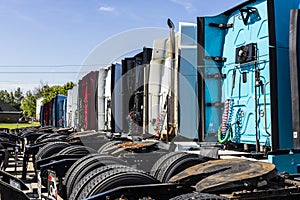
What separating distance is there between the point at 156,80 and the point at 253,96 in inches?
128

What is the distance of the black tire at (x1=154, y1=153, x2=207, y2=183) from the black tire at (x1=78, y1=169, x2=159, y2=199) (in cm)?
89

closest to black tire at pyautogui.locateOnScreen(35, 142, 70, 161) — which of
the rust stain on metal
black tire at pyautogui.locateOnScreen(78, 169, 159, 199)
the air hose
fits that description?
the air hose

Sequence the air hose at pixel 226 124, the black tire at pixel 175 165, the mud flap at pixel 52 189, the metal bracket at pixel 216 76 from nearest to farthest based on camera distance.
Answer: the mud flap at pixel 52 189, the black tire at pixel 175 165, the air hose at pixel 226 124, the metal bracket at pixel 216 76

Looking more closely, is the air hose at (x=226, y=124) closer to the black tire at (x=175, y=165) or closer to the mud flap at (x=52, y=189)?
the black tire at (x=175, y=165)

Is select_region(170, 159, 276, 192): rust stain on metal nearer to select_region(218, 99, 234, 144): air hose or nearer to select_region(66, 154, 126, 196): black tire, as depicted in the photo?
select_region(66, 154, 126, 196): black tire

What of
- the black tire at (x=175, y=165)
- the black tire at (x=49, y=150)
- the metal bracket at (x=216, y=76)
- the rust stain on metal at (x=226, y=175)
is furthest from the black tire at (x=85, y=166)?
the black tire at (x=49, y=150)

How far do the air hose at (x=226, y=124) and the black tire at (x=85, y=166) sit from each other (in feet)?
6.56

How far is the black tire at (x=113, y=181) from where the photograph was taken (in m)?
3.23

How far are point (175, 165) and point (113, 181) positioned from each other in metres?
1.26

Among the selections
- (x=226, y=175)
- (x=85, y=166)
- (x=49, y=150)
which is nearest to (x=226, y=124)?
(x=85, y=166)

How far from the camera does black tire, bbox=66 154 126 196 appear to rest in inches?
165

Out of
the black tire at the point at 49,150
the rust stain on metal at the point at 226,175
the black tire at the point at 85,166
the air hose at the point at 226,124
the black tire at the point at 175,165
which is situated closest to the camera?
the rust stain on metal at the point at 226,175

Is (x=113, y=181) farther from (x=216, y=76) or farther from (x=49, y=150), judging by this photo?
(x=49, y=150)

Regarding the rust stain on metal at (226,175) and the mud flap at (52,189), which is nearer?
the rust stain on metal at (226,175)
